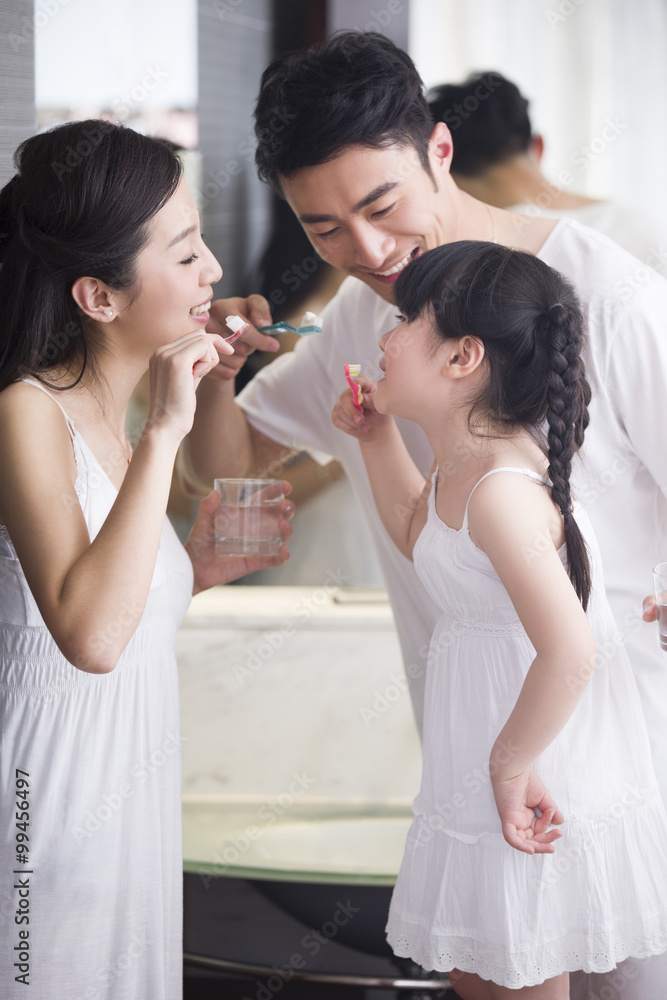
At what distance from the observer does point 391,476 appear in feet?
4.08

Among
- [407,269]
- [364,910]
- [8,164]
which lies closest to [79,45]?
[8,164]

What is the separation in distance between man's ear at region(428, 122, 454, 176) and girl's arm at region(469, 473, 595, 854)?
0.54 metres

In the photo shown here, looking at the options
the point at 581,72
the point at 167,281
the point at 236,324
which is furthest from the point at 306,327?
the point at 581,72

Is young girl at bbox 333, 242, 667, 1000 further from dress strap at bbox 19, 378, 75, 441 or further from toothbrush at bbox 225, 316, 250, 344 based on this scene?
dress strap at bbox 19, 378, 75, 441

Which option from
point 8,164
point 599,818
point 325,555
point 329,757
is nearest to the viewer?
point 599,818

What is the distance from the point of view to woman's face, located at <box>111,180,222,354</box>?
1.10 meters

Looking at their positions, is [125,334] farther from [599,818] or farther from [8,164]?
[599,818]

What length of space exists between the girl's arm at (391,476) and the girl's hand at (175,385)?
28cm

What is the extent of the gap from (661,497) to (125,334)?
0.76 meters

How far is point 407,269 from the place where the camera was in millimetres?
1095

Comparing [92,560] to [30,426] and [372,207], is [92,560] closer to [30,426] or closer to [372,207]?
[30,426]

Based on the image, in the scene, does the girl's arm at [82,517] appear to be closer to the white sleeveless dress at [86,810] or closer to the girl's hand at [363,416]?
the white sleeveless dress at [86,810]

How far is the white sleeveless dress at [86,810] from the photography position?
98cm

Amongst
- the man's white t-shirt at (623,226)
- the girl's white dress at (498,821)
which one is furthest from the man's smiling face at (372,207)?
the man's white t-shirt at (623,226)
